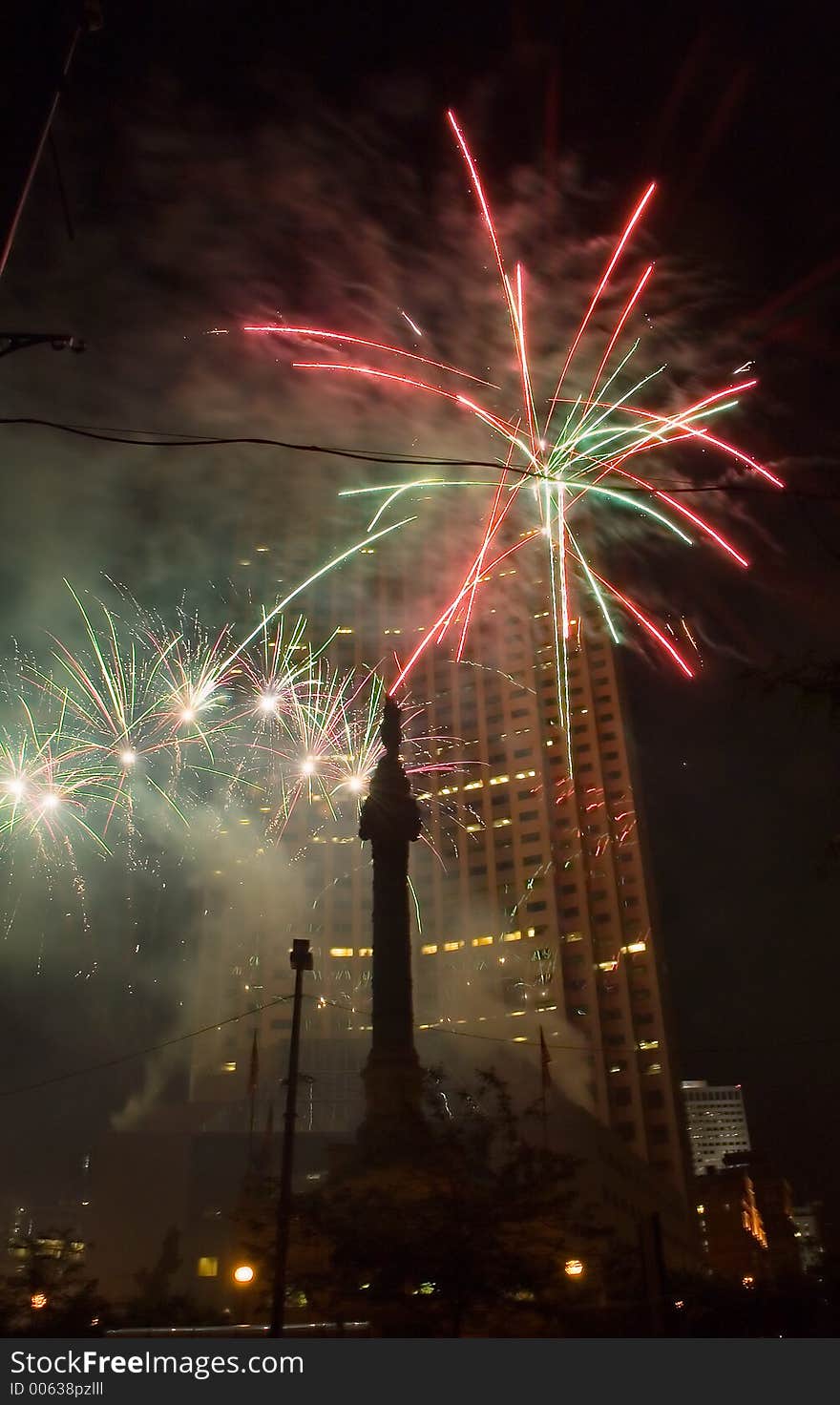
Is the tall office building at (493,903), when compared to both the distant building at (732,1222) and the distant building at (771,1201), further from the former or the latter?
the distant building at (771,1201)

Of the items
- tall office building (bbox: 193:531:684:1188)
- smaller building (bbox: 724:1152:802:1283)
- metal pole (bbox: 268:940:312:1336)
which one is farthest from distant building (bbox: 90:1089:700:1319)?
smaller building (bbox: 724:1152:802:1283)

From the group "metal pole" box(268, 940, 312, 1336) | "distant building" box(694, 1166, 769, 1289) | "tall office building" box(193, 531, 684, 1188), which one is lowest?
"metal pole" box(268, 940, 312, 1336)

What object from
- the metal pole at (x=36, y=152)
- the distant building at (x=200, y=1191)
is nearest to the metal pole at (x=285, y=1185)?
the metal pole at (x=36, y=152)

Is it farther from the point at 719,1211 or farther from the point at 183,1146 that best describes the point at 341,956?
the point at 719,1211

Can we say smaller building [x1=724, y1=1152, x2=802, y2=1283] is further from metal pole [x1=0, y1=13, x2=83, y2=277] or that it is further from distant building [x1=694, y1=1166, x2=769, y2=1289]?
metal pole [x1=0, y1=13, x2=83, y2=277]

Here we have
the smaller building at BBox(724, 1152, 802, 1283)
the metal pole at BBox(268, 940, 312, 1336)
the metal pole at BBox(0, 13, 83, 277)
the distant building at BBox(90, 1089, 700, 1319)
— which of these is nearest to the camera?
the metal pole at BBox(0, 13, 83, 277)

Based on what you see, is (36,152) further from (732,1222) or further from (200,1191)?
(732,1222)

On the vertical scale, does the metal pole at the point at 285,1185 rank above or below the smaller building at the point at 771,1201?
below

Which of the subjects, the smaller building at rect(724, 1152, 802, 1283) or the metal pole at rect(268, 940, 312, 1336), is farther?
the smaller building at rect(724, 1152, 802, 1283)
